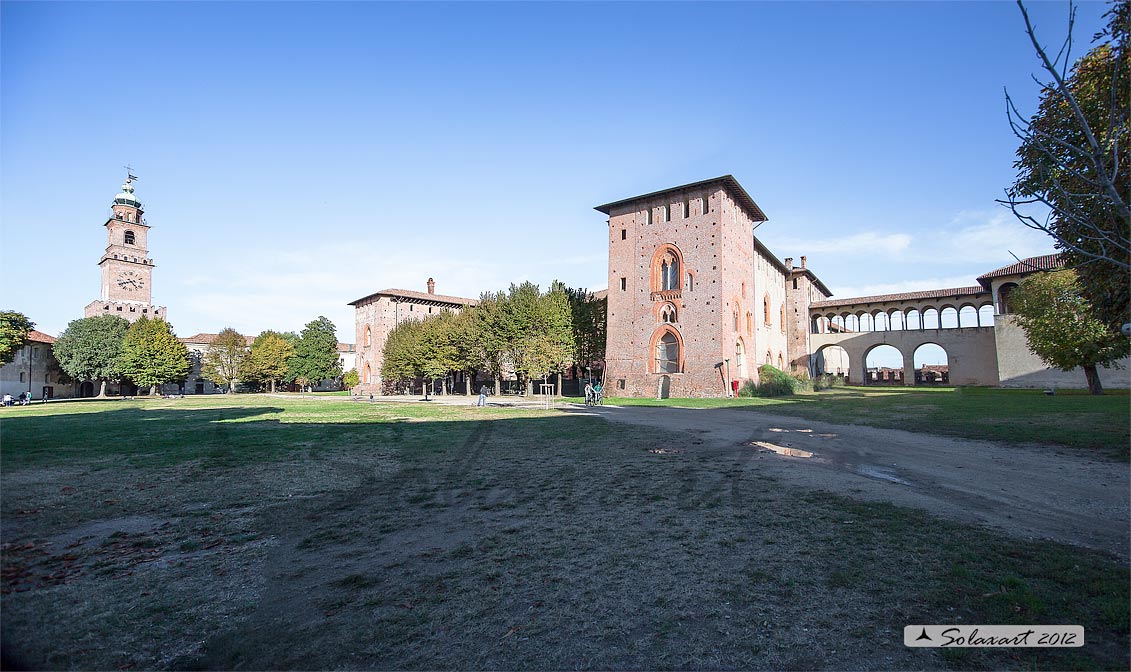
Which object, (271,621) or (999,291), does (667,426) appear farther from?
(999,291)

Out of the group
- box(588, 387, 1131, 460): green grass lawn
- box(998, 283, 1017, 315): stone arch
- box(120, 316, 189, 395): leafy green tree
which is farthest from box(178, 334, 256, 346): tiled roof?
box(998, 283, 1017, 315): stone arch

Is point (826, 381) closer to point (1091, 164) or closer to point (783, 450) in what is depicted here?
point (783, 450)

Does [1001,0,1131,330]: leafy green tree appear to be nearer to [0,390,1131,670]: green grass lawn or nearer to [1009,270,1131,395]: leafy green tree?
[0,390,1131,670]: green grass lawn

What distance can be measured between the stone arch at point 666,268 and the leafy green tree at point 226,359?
6067cm

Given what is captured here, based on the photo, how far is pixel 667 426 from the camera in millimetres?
15586

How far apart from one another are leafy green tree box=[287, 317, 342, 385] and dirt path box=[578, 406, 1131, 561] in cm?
6948

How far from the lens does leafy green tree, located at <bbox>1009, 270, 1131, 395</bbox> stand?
24328mm

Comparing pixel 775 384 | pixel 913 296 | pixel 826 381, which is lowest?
pixel 826 381

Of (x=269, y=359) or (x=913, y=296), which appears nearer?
(x=913, y=296)

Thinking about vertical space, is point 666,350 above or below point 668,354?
above

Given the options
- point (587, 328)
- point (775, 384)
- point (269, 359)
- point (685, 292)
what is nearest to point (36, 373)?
point (269, 359)

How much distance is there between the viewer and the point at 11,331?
4041 cm

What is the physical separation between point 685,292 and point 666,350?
4.46 meters

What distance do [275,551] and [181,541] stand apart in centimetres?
107
